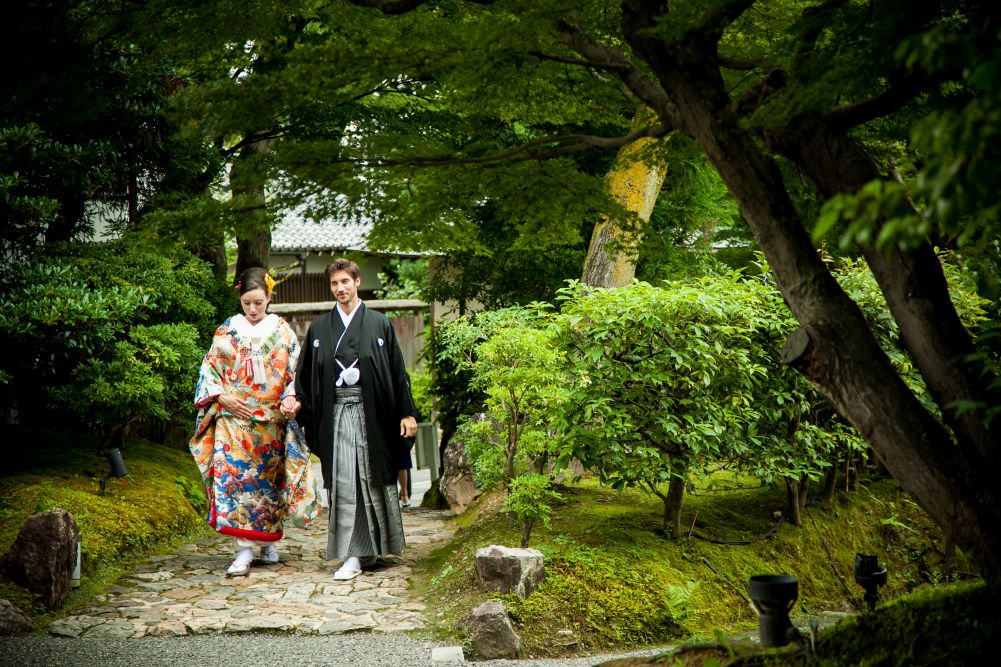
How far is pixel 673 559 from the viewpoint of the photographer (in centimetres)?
630

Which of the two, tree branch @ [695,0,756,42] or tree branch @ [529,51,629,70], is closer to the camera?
tree branch @ [695,0,756,42]

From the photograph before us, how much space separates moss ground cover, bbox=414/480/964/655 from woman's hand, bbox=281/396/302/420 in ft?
5.31

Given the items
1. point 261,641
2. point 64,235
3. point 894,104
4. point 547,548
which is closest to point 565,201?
point 894,104

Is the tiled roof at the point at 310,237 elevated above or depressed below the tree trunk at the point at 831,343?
above

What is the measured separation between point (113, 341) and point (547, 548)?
4.47 metres

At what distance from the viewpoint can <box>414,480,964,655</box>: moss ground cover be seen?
559cm

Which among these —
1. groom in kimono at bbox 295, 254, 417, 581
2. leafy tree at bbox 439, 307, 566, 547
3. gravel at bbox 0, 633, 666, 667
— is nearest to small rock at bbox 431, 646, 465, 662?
gravel at bbox 0, 633, 666, 667

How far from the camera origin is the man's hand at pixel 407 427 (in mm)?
7184

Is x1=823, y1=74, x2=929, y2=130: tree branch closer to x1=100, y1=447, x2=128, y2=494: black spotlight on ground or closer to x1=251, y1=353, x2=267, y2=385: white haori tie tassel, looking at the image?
x1=251, y1=353, x2=267, y2=385: white haori tie tassel

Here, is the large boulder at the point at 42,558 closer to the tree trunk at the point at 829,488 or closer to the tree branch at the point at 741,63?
the tree branch at the point at 741,63

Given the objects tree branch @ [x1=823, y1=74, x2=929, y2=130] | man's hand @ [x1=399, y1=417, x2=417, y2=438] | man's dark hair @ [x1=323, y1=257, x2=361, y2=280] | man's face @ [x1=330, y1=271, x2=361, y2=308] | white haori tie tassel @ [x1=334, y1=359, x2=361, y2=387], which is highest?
tree branch @ [x1=823, y1=74, x2=929, y2=130]

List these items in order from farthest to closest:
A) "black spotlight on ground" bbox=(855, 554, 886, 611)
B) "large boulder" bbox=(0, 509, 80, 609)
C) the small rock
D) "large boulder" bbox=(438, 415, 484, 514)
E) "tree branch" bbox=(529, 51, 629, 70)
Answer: "large boulder" bbox=(438, 415, 484, 514)
"large boulder" bbox=(0, 509, 80, 609)
the small rock
"black spotlight on ground" bbox=(855, 554, 886, 611)
"tree branch" bbox=(529, 51, 629, 70)

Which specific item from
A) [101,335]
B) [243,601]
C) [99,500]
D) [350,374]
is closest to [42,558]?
[243,601]

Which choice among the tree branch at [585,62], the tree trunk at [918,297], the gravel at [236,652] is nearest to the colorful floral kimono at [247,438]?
the gravel at [236,652]
